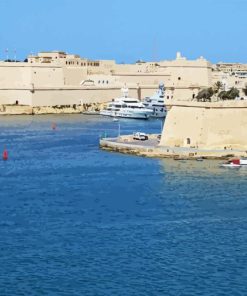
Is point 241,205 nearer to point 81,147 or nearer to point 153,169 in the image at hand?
point 153,169

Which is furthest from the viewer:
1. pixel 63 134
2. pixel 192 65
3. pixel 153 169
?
pixel 192 65

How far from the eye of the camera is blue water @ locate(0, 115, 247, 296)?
8.30 m

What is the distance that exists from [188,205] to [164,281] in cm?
351

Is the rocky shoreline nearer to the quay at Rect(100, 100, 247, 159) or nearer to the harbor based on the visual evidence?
the harbor

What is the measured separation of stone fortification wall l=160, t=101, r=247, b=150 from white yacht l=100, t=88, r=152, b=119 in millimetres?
12684

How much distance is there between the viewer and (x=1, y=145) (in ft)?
66.3

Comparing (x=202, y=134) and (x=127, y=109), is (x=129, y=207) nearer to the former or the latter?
(x=202, y=134)

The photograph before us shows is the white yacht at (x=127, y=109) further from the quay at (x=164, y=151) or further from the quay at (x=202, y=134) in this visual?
the quay at (x=202, y=134)

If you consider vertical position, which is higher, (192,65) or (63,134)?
(192,65)

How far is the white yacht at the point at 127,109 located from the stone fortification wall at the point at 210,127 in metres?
12.7

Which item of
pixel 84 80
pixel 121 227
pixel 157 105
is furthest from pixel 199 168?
pixel 84 80

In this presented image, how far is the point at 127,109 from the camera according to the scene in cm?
3091

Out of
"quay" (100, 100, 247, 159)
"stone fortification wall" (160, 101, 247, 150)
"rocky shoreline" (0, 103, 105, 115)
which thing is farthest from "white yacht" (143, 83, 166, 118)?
"stone fortification wall" (160, 101, 247, 150)

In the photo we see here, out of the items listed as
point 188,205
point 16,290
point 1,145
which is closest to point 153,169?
point 188,205
